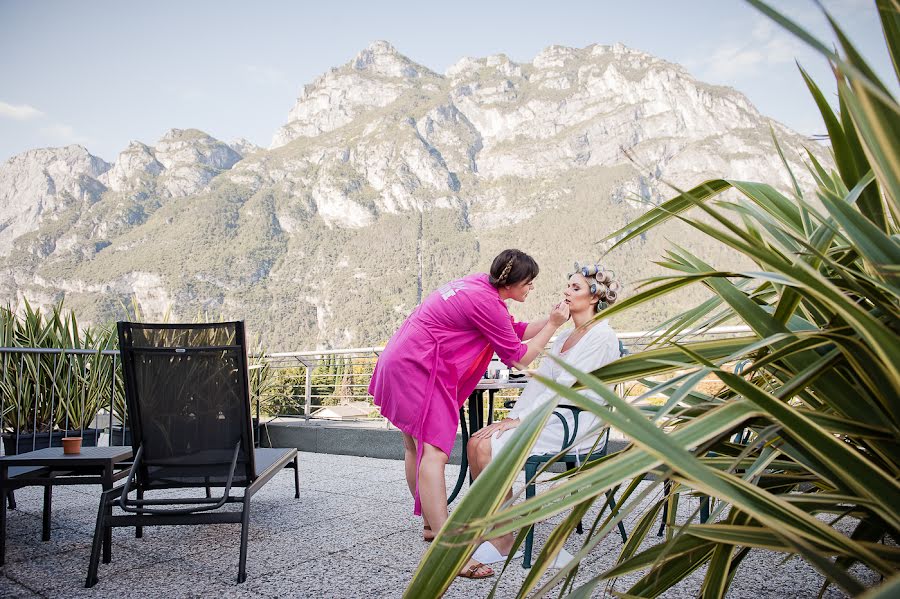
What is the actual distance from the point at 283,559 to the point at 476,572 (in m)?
0.83

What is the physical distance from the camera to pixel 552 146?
3784 inches

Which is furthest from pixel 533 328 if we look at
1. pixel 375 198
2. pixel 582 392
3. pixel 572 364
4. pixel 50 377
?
pixel 375 198

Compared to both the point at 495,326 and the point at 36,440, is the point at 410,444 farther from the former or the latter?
the point at 36,440

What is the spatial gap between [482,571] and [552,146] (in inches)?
3837

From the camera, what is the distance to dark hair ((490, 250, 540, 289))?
291 cm

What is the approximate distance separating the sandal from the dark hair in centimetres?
114

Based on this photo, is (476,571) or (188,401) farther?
(188,401)

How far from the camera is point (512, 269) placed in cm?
291

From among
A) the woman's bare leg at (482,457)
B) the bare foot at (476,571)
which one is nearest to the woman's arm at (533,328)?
the woman's bare leg at (482,457)

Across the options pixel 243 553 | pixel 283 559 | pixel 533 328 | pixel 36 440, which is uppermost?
pixel 533 328

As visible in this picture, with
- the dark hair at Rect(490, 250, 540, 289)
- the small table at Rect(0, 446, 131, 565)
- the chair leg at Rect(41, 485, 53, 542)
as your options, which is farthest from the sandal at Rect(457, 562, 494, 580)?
the chair leg at Rect(41, 485, 53, 542)

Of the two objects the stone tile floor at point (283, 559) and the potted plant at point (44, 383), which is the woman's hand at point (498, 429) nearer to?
the stone tile floor at point (283, 559)

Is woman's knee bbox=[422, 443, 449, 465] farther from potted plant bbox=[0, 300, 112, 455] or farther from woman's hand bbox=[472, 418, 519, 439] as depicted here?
potted plant bbox=[0, 300, 112, 455]

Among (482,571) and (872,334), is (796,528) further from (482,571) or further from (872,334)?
(482,571)
